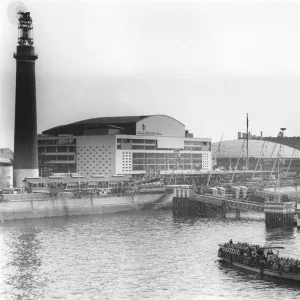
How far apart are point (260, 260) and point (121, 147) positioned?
185 ft

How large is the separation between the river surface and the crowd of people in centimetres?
66

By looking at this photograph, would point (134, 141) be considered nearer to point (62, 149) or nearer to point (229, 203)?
point (62, 149)

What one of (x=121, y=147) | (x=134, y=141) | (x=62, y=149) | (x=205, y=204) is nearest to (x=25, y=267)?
(x=205, y=204)

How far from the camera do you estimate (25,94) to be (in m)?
69.5

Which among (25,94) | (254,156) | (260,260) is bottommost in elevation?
(260,260)

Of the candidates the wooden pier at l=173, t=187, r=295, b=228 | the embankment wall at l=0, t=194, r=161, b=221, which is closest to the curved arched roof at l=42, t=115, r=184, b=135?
the embankment wall at l=0, t=194, r=161, b=221

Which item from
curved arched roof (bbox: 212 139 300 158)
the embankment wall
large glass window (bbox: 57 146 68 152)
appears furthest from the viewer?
curved arched roof (bbox: 212 139 300 158)

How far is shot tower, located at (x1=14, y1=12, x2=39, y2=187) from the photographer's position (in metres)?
69.2

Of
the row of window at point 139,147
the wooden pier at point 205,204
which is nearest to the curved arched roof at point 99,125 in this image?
the row of window at point 139,147

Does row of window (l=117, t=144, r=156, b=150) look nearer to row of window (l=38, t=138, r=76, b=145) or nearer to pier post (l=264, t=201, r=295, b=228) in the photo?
row of window (l=38, t=138, r=76, b=145)

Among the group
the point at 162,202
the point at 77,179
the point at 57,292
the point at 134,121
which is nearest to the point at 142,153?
the point at 134,121

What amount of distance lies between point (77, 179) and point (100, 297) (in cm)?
4808

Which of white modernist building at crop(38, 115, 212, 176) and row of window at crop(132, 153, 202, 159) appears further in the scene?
row of window at crop(132, 153, 202, 159)

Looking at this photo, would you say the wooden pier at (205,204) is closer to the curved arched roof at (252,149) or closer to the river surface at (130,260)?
the river surface at (130,260)
